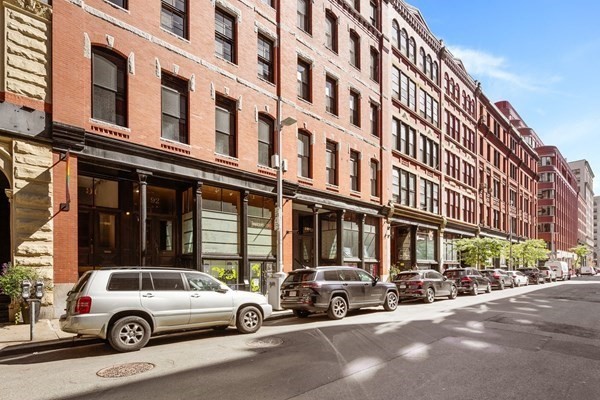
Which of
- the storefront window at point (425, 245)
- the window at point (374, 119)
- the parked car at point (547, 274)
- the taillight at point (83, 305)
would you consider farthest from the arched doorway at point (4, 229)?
the parked car at point (547, 274)

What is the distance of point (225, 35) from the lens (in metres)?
17.8

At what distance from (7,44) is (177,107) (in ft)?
18.2

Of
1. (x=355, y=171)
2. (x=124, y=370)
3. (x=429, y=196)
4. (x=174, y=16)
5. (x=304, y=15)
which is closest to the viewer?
(x=124, y=370)

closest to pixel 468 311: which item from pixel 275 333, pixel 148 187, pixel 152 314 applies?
pixel 275 333

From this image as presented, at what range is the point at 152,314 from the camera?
9.06m

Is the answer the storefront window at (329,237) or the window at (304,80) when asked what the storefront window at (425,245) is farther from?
the window at (304,80)

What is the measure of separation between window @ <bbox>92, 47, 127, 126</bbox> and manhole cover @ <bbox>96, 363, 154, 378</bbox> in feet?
28.8

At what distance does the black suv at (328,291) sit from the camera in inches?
512

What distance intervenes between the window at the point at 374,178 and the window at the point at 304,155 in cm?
651

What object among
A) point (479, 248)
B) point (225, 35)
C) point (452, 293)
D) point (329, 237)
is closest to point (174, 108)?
point (225, 35)

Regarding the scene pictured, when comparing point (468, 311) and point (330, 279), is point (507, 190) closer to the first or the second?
point (468, 311)

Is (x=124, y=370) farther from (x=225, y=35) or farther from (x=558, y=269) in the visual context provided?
(x=558, y=269)

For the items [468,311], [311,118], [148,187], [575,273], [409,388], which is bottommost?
[575,273]

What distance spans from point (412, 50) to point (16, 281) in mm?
29753
